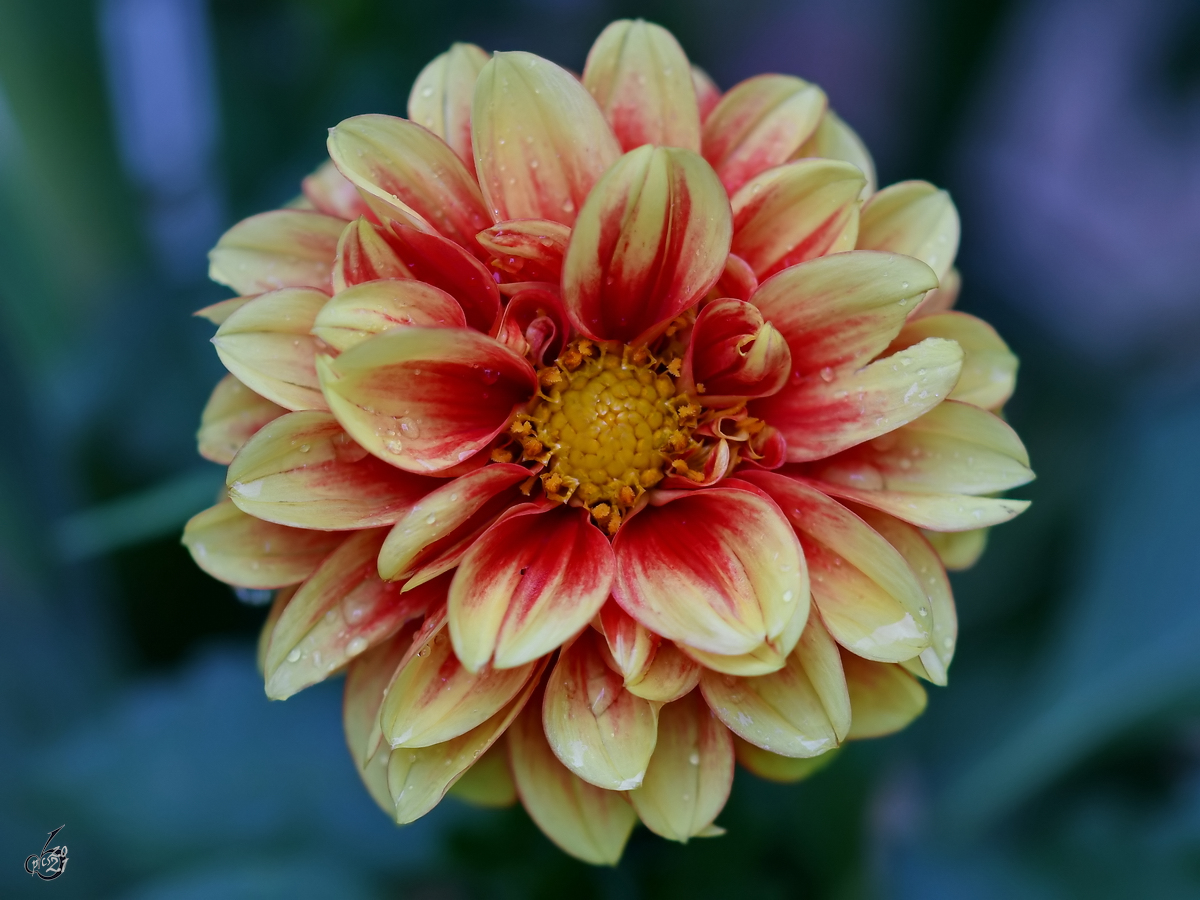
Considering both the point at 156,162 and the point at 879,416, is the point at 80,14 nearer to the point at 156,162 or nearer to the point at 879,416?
the point at 156,162

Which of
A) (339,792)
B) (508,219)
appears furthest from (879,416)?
(339,792)

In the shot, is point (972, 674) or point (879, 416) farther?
point (972, 674)

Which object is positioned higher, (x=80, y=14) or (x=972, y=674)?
(x=80, y=14)

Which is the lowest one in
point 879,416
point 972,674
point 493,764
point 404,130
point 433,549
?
point 972,674

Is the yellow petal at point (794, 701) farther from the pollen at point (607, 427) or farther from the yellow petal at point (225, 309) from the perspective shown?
the yellow petal at point (225, 309)

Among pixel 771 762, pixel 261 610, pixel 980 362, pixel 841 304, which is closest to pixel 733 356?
pixel 841 304

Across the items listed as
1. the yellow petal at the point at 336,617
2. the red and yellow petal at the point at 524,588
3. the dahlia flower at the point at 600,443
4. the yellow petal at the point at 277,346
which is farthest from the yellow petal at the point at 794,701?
the yellow petal at the point at 277,346

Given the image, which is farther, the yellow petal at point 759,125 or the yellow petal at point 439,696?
the yellow petal at point 759,125
